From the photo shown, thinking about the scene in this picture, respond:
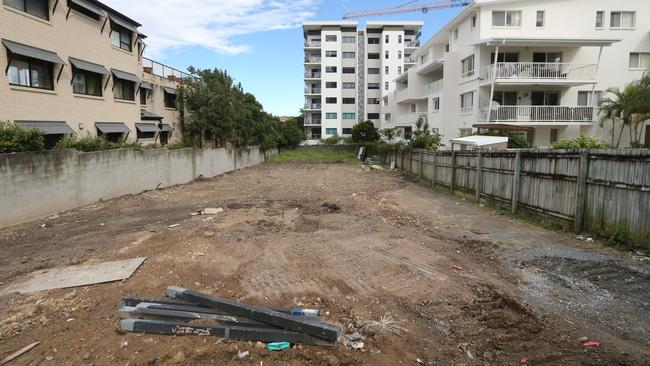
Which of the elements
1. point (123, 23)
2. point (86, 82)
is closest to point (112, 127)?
point (86, 82)

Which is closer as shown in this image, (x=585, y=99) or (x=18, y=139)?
(x=18, y=139)

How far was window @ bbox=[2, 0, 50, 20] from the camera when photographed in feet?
50.5

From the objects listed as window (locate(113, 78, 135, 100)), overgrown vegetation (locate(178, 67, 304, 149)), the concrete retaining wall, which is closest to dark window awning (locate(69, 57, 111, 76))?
window (locate(113, 78, 135, 100))

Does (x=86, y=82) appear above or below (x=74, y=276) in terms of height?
above

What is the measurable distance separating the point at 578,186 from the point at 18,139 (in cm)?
1471

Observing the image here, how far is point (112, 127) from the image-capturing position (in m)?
21.6

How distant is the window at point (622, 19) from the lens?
27.3m

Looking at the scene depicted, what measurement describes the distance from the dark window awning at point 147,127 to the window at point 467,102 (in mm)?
22614

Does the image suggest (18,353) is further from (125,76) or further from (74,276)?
(125,76)

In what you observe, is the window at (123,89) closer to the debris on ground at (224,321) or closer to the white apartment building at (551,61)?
the debris on ground at (224,321)

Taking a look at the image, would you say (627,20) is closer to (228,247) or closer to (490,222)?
(490,222)

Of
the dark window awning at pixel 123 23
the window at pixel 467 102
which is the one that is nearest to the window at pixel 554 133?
the window at pixel 467 102

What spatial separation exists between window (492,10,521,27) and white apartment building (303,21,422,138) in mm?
41405

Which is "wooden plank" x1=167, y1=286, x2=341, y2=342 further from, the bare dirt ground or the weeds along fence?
the weeds along fence
